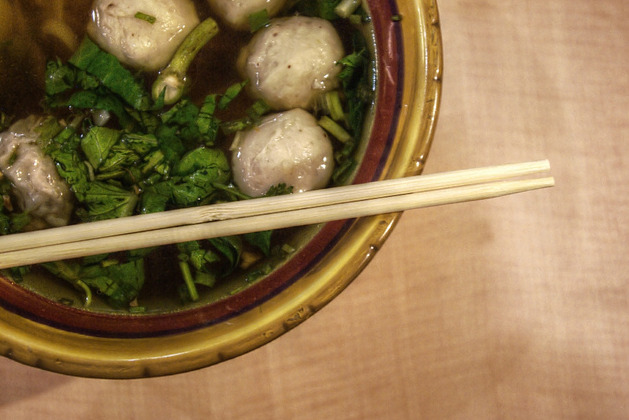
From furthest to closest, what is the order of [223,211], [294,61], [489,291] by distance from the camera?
[489,291] < [294,61] < [223,211]

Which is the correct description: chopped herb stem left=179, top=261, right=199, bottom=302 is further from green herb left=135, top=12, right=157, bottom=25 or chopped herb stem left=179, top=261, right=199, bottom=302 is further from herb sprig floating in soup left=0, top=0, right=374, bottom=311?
green herb left=135, top=12, right=157, bottom=25

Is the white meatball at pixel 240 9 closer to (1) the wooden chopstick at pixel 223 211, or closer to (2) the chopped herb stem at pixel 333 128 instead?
(2) the chopped herb stem at pixel 333 128

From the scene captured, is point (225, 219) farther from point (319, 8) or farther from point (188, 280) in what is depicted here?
point (319, 8)

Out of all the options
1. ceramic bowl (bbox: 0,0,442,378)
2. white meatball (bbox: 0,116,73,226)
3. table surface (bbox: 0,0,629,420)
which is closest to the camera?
ceramic bowl (bbox: 0,0,442,378)

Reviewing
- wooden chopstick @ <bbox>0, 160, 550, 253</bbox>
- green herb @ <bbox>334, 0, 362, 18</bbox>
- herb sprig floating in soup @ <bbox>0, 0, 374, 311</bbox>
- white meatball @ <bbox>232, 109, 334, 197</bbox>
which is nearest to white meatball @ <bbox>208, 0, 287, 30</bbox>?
herb sprig floating in soup @ <bbox>0, 0, 374, 311</bbox>

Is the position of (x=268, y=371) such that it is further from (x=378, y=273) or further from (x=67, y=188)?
(x=67, y=188)

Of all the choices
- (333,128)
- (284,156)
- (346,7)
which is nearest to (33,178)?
(284,156)

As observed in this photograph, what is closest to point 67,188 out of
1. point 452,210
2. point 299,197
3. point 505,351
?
point 299,197
